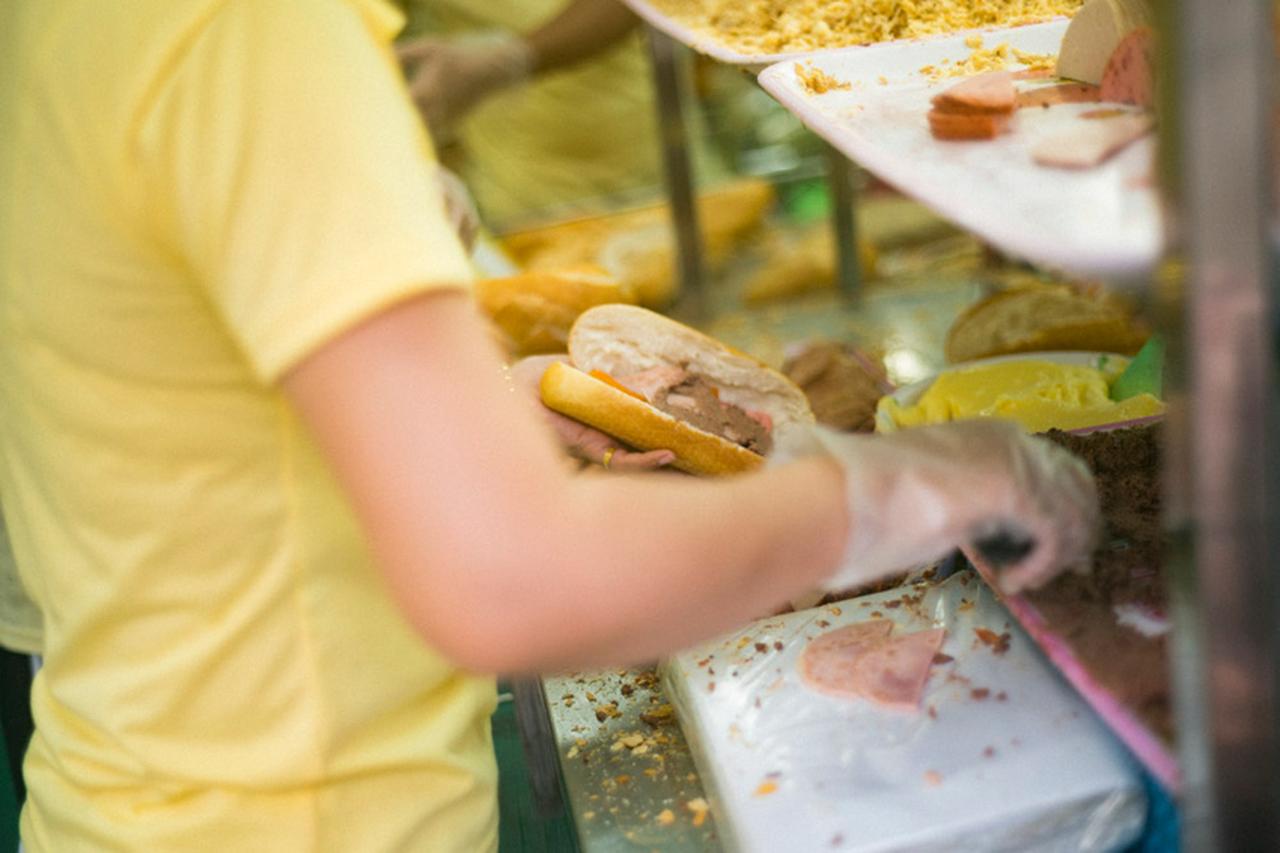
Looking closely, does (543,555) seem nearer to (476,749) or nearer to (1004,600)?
(476,749)

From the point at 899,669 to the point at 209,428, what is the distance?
0.73m

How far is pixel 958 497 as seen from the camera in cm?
94

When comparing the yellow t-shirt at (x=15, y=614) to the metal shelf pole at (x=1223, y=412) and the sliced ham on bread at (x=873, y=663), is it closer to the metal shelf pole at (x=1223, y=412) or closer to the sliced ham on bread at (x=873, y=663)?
the sliced ham on bread at (x=873, y=663)

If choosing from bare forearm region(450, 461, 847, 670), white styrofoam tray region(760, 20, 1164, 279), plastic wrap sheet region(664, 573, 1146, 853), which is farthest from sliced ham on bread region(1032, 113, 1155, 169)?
plastic wrap sheet region(664, 573, 1146, 853)

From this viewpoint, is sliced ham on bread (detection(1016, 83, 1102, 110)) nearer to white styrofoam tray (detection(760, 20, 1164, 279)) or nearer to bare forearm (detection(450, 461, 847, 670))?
white styrofoam tray (detection(760, 20, 1164, 279))

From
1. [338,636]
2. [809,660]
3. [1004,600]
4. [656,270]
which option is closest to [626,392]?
[809,660]

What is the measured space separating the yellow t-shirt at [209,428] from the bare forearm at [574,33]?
2.13m

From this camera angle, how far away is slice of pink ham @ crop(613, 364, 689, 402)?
159cm

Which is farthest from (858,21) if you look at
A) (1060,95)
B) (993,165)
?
(993,165)

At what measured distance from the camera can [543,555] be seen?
0.72 meters

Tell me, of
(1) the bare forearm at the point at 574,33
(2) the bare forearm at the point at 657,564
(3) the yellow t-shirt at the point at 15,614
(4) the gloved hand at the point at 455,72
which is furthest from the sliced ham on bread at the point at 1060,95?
(1) the bare forearm at the point at 574,33

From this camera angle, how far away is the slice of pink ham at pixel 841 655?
1.22 m

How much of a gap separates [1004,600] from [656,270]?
167cm

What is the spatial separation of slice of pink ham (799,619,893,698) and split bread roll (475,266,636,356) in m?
0.80
